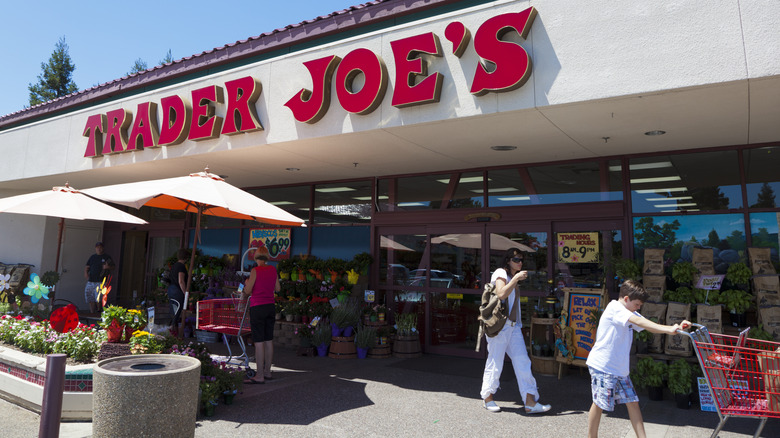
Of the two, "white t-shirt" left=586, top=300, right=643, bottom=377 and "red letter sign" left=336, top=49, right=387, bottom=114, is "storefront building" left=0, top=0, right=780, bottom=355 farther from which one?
"white t-shirt" left=586, top=300, right=643, bottom=377

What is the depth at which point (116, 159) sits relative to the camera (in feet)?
31.8

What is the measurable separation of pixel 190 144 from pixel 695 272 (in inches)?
318

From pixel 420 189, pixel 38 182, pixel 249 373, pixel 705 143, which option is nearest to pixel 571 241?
pixel 705 143

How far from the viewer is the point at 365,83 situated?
6.69m

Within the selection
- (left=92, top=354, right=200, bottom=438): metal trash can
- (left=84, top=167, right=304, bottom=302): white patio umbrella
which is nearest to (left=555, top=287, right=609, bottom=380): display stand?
(left=84, top=167, right=304, bottom=302): white patio umbrella

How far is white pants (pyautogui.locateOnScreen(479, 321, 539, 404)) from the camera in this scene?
5473 mm

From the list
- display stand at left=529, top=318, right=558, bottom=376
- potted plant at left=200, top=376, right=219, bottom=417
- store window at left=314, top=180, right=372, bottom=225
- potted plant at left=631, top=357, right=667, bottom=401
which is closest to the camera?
potted plant at left=200, top=376, right=219, bottom=417

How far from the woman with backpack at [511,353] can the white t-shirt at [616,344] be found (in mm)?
1236

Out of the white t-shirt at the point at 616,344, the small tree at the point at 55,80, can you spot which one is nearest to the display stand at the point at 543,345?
the white t-shirt at the point at 616,344

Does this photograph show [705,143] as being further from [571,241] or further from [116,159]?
[116,159]

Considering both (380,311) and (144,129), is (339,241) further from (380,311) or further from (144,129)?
(144,129)

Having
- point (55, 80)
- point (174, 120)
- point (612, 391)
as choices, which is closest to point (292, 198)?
point (174, 120)

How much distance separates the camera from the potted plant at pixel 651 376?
5.90m

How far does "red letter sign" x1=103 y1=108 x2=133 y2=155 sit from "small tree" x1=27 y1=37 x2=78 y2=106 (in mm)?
33542
